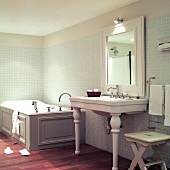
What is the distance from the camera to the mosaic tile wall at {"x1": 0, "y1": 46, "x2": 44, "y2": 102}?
6062 mm

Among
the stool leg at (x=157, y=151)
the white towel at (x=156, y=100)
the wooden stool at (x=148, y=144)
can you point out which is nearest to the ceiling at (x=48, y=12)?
the white towel at (x=156, y=100)

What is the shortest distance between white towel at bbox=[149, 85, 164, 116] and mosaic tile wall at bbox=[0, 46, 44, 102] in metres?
3.63

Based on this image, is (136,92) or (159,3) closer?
(159,3)

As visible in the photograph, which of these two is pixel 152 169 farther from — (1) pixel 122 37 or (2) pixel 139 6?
(2) pixel 139 6

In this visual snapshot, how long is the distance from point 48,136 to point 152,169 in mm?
1846

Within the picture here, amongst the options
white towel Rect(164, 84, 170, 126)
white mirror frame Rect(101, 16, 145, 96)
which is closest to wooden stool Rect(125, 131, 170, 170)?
white towel Rect(164, 84, 170, 126)

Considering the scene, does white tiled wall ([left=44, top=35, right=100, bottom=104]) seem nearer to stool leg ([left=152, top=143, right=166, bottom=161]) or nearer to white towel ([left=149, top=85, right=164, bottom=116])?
white towel ([left=149, top=85, right=164, bottom=116])

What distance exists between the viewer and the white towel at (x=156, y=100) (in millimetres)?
3312

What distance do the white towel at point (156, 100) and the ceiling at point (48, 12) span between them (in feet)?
4.27

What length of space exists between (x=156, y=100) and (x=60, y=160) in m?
1.64

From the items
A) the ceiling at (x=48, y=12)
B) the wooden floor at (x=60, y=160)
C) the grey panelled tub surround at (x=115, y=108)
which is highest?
the ceiling at (x=48, y=12)

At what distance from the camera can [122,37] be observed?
4094 millimetres

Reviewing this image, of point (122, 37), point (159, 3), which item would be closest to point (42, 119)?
point (122, 37)

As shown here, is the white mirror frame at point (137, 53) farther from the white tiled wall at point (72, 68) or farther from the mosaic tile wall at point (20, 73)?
the mosaic tile wall at point (20, 73)
